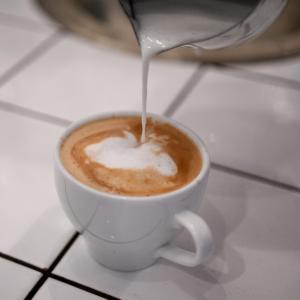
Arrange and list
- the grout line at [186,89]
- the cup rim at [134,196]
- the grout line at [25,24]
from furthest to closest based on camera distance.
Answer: the grout line at [25,24] < the grout line at [186,89] < the cup rim at [134,196]

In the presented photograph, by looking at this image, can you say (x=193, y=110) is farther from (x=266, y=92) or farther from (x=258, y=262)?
(x=258, y=262)

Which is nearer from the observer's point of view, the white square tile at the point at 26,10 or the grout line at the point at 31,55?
the grout line at the point at 31,55

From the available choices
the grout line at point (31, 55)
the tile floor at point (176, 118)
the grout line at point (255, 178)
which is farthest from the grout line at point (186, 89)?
the grout line at point (31, 55)

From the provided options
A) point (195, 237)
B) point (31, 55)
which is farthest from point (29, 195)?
point (31, 55)

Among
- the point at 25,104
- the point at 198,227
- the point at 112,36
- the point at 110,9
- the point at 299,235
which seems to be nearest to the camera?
the point at 198,227

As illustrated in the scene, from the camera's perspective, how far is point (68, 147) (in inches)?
16.2

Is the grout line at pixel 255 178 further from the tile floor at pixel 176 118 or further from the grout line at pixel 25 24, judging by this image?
the grout line at pixel 25 24

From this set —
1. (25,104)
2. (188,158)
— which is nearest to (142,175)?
(188,158)

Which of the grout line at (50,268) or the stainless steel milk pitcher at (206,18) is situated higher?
the stainless steel milk pitcher at (206,18)

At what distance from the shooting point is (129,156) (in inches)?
15.6

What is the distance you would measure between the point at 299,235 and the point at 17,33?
52 cm

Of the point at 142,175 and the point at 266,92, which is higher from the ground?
the point at 142,175

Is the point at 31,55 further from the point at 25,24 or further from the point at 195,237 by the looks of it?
the point at 195,237

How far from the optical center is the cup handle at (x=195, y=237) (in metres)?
0.36
